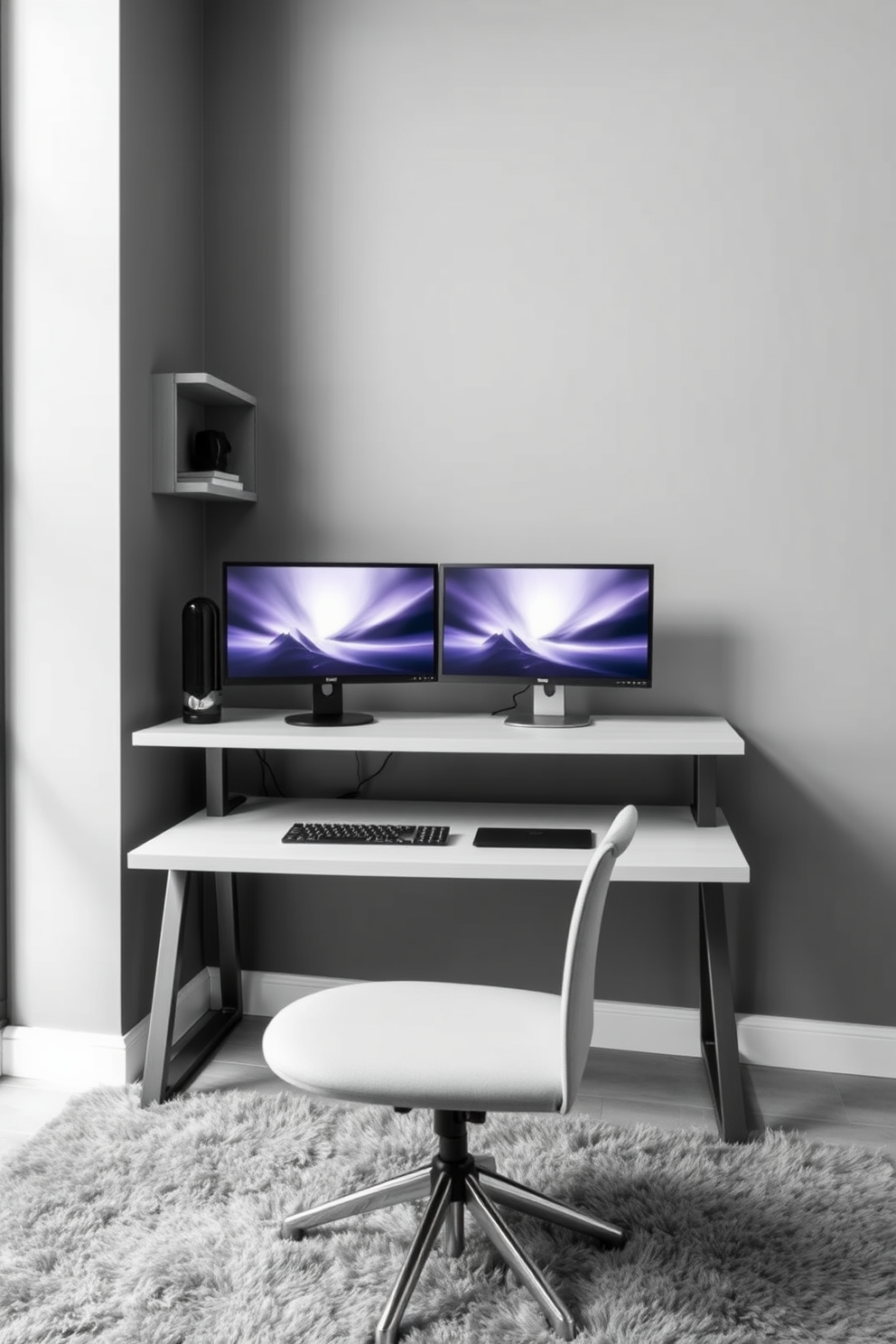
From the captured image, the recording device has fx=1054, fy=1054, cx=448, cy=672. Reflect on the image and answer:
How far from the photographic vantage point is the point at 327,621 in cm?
262

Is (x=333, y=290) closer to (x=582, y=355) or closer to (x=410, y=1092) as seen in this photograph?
(x=582, y=355)

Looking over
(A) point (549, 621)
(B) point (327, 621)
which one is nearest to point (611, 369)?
(A) point (549, 621)

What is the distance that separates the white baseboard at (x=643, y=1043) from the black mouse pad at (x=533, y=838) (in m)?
0.52

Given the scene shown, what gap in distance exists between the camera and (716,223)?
8.61 feet

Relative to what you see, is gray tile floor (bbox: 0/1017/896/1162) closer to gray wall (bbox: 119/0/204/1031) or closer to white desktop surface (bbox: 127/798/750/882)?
gray wall (bbox: 119/0/204/1031)

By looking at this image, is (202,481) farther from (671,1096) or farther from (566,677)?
(671,1096)

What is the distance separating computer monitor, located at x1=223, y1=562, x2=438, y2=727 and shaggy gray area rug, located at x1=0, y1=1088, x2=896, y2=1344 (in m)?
1.00

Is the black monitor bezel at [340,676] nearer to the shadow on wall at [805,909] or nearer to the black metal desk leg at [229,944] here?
the black metal desk leg at [229,944]

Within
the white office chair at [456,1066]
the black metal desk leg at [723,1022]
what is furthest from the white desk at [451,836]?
the white office chair at [456,1066]

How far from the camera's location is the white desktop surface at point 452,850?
2.17 m

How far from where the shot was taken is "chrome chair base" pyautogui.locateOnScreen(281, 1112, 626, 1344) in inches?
65.0

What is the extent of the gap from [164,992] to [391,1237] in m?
0.79

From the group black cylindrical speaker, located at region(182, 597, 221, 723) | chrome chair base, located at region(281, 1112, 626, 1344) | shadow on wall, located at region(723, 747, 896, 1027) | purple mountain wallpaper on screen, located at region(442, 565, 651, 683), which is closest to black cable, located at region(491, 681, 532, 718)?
purple mountain wallpaper on screen, located at region(442, 565, 651, 683)

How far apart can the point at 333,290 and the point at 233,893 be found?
1.66 metres
